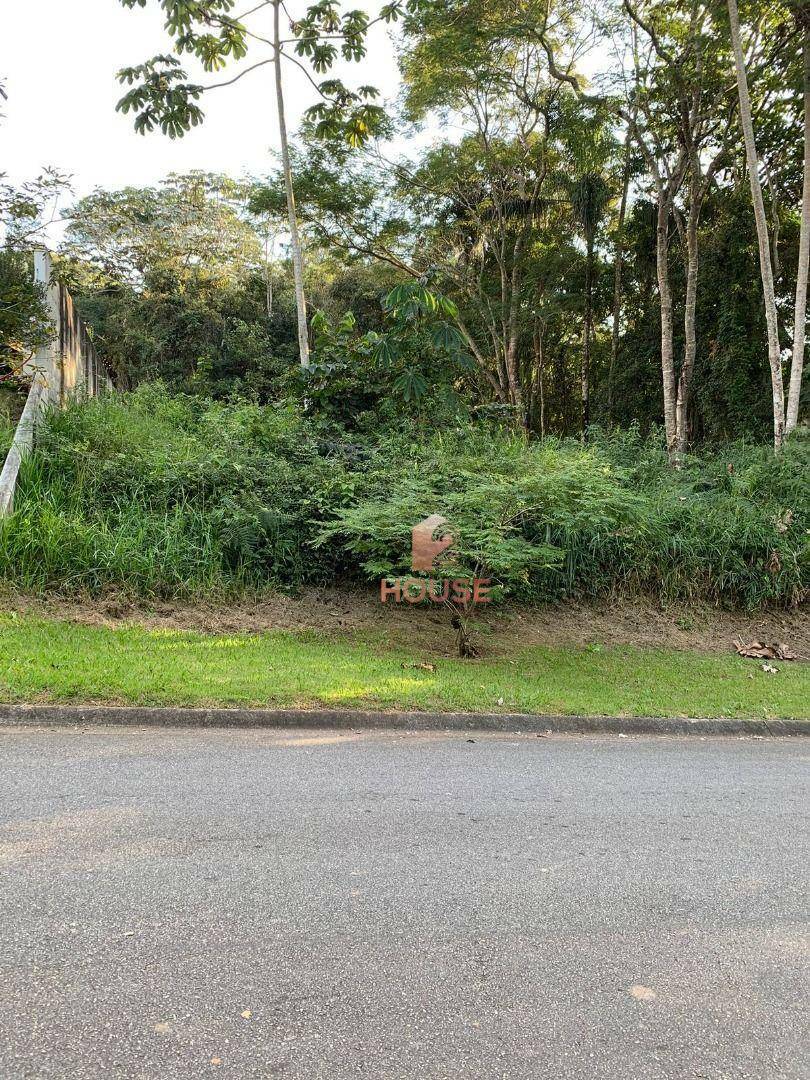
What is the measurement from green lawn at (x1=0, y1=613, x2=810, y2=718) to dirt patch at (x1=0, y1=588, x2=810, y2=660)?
12.8 inches

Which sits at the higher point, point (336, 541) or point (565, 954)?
point (336, 541)

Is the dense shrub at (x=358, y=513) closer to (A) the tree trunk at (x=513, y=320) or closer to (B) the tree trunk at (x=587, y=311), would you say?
(A) the tree trunk at (x=513, y=320)

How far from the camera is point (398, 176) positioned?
2030cm

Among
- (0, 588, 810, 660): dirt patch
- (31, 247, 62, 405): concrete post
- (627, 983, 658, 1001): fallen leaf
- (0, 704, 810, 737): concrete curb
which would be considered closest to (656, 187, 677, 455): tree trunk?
(0, 588, 810, 660): dirt patch

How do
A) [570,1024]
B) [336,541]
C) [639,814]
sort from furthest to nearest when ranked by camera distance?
1. [336,541]
2. [639,814]
3. [570,1024]

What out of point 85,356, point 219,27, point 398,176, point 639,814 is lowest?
point 639,814

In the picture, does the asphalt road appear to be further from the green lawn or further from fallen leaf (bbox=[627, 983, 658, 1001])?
the green lawn

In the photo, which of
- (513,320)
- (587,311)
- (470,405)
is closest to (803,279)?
(470,405)

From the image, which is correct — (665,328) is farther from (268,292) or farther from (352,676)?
(268,292)

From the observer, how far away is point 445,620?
8258 mm

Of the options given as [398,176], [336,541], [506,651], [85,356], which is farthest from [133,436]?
[398,176]

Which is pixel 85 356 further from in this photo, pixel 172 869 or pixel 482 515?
pixel 172 869

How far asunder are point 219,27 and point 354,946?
14.4 metres

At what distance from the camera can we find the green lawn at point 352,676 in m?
5.25
